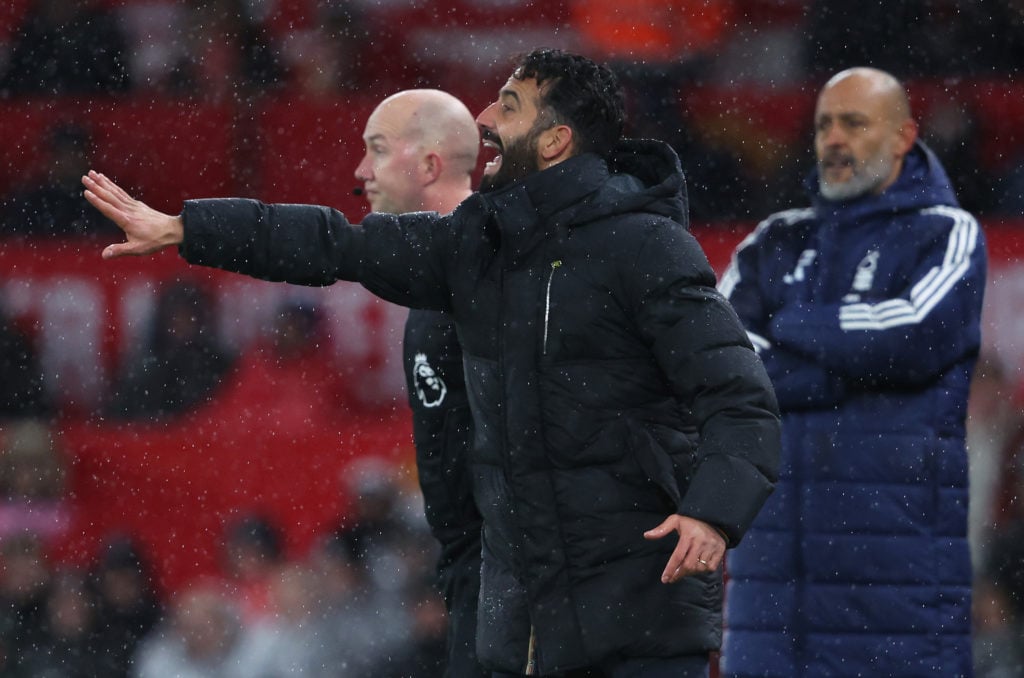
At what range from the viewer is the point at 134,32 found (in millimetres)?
11312

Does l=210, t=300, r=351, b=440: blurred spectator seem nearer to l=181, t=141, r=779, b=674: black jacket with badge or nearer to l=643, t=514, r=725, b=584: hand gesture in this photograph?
l=181, t=141, r=779, b=674: black jacket with badge

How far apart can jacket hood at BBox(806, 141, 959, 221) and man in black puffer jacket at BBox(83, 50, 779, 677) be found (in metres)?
1.28

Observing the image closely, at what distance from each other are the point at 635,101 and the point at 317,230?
25.1ft

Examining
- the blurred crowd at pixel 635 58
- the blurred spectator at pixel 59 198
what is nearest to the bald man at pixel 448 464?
the blurred spectator at pixel 59 198

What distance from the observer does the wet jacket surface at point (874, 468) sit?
445 cm

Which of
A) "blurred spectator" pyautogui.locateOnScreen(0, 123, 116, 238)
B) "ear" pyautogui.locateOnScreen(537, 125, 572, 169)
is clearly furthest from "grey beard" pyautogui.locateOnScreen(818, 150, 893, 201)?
"blurred spectator" pyautogui.locateOnScreen(0, 123, 116, 238)

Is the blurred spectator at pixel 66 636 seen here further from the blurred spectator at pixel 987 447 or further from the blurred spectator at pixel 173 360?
the blurred spectator at pixel 987 447

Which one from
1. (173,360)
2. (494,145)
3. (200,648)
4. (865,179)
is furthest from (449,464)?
(173,360)

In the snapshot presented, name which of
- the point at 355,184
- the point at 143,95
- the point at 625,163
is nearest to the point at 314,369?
the point at 355,184

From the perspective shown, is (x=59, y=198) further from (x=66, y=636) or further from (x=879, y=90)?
(x=879, y=90)

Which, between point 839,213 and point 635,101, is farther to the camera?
point 635,101

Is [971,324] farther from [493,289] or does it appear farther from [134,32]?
[134,32]

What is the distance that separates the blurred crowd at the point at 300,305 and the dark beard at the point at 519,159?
12.3ft

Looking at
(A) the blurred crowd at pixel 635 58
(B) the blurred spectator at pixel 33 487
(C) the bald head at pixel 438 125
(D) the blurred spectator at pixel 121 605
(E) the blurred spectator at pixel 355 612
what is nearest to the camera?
(C) the bald head at pixel 438 125
